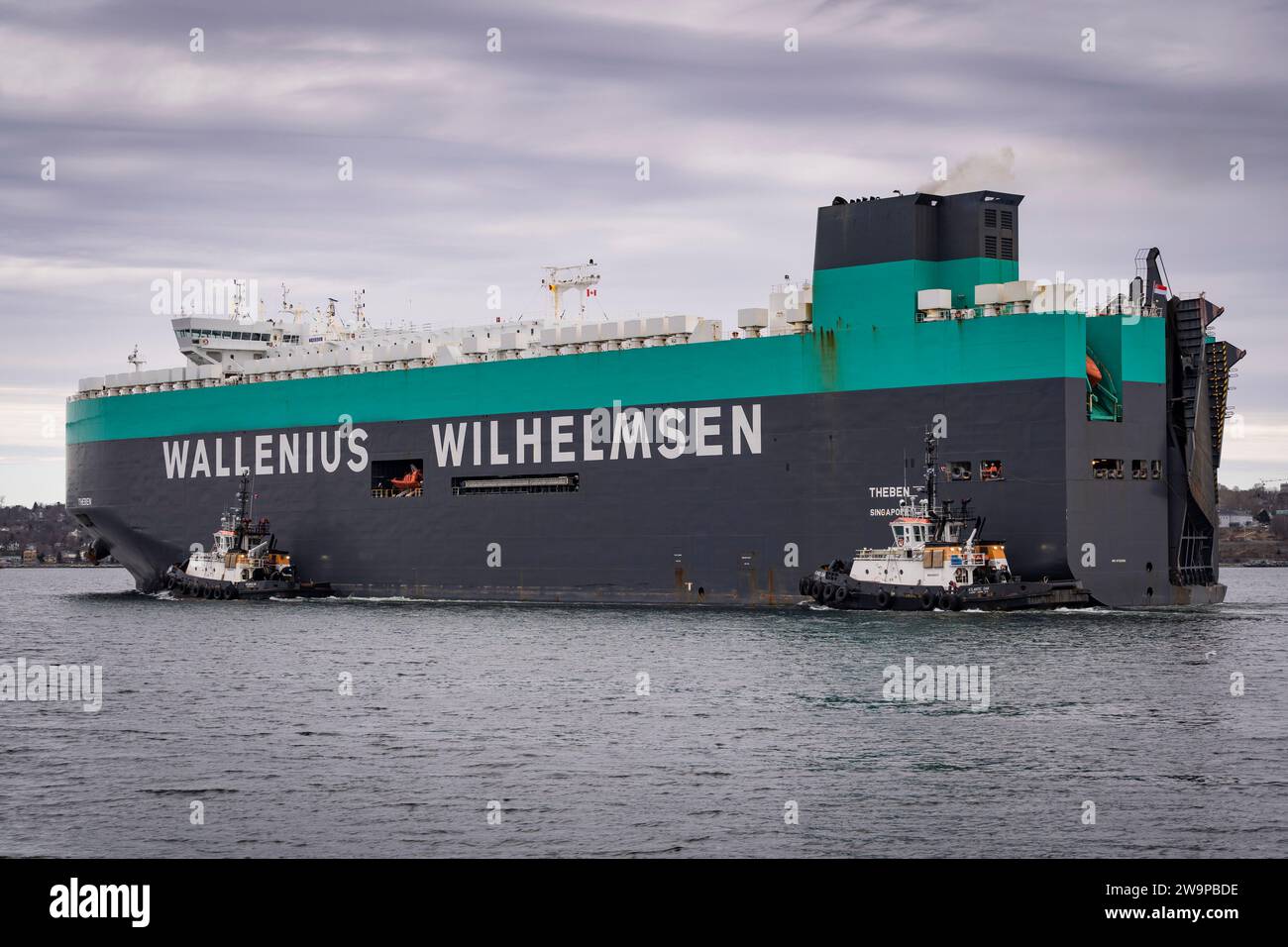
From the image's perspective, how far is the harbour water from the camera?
53.8 feet

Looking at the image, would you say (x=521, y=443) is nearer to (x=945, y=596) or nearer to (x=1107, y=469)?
(x=945, y=596)

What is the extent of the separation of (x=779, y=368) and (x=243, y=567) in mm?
22239

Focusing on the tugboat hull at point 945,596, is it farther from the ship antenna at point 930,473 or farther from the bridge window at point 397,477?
the bridge window at point 397,477

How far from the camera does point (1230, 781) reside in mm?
18875

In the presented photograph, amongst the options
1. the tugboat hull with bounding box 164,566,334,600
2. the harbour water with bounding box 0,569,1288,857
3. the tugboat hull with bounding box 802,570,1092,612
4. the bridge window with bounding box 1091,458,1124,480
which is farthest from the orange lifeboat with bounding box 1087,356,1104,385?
the tugboat hull with bounding box 164,566,334,600

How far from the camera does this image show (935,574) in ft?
129

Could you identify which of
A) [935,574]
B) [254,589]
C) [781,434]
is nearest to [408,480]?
[254,589]

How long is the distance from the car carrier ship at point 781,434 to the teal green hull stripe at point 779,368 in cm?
7

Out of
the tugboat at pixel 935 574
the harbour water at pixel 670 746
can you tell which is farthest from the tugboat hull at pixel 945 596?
the harbour water at pixel 670 746

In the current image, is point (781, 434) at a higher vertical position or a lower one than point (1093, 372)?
lower

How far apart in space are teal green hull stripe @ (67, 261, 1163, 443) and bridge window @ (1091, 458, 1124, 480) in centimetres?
244

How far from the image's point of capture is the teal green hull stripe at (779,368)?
1593 inches

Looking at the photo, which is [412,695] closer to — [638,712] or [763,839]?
[638,712]
